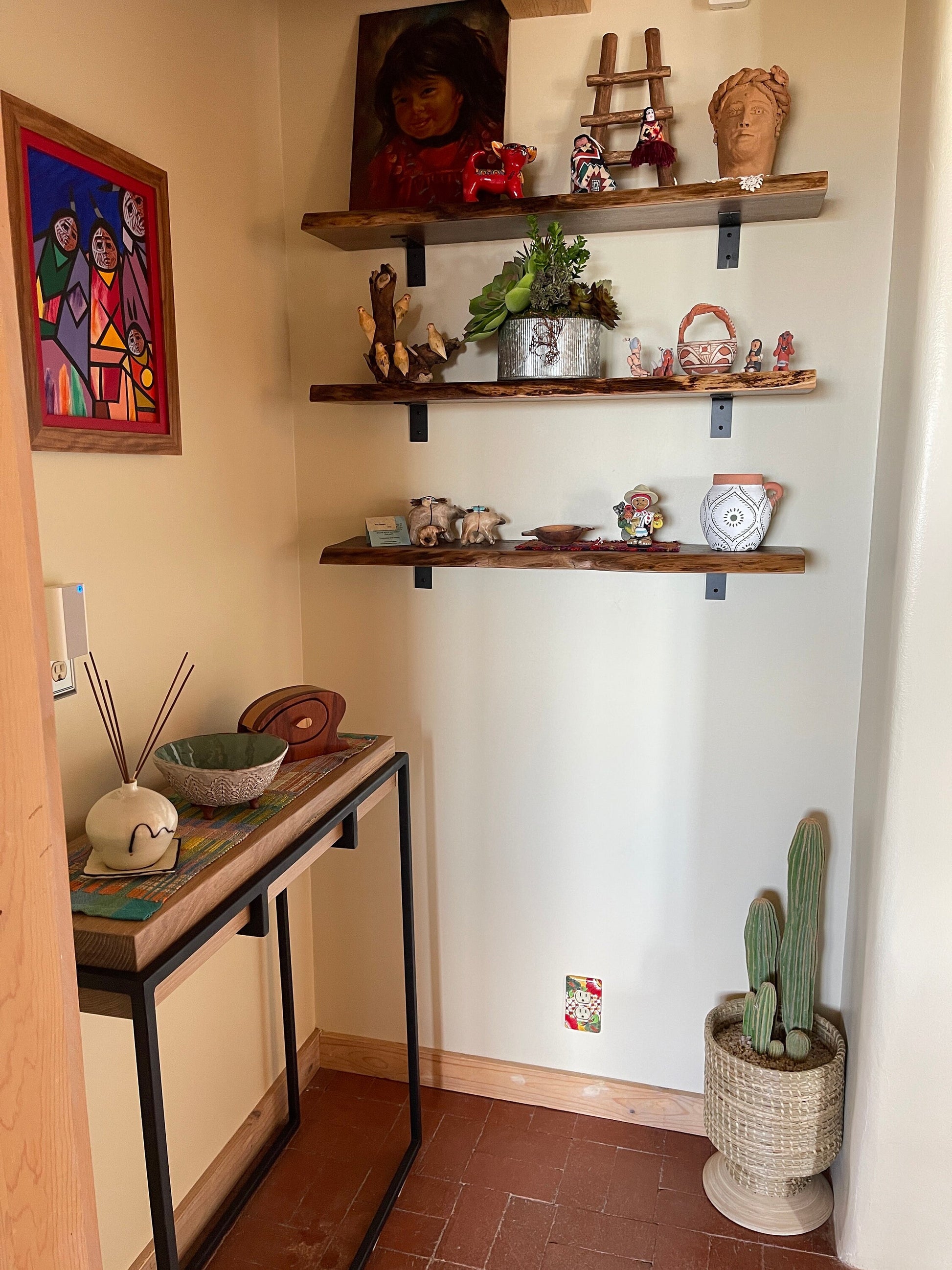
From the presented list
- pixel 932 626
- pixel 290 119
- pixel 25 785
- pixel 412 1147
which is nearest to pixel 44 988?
pixel 25 785

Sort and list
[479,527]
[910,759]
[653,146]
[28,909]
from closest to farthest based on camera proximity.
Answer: [28,909] < [910,759] < [653,146] < [479,527]

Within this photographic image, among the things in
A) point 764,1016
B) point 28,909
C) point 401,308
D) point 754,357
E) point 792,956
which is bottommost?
point 764,1016

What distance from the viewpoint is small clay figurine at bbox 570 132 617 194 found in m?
1.86

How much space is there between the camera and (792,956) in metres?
1.97

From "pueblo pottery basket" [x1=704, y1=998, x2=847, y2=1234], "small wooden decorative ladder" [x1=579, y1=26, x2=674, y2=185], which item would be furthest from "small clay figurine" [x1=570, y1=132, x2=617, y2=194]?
"pueblo pottery basket" [x1=704, y1=998, x2=847, y2=1234]

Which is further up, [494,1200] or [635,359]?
[635,359]

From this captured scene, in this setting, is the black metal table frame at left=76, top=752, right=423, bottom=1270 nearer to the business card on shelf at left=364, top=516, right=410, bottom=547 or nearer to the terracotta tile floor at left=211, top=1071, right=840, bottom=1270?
the terracotta tile floor at left=211, top=1071, right=840, bottom=1270

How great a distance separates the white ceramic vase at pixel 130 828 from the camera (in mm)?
1312

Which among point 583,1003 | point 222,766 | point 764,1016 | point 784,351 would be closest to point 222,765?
point 222,766

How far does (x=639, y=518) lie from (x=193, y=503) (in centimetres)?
90

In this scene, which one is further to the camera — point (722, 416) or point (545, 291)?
point (722, 416)

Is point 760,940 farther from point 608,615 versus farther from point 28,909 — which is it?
point 28,909

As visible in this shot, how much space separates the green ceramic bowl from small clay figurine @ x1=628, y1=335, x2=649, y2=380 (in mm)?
1032

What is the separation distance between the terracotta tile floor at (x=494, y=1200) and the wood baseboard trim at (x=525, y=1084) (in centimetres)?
3
